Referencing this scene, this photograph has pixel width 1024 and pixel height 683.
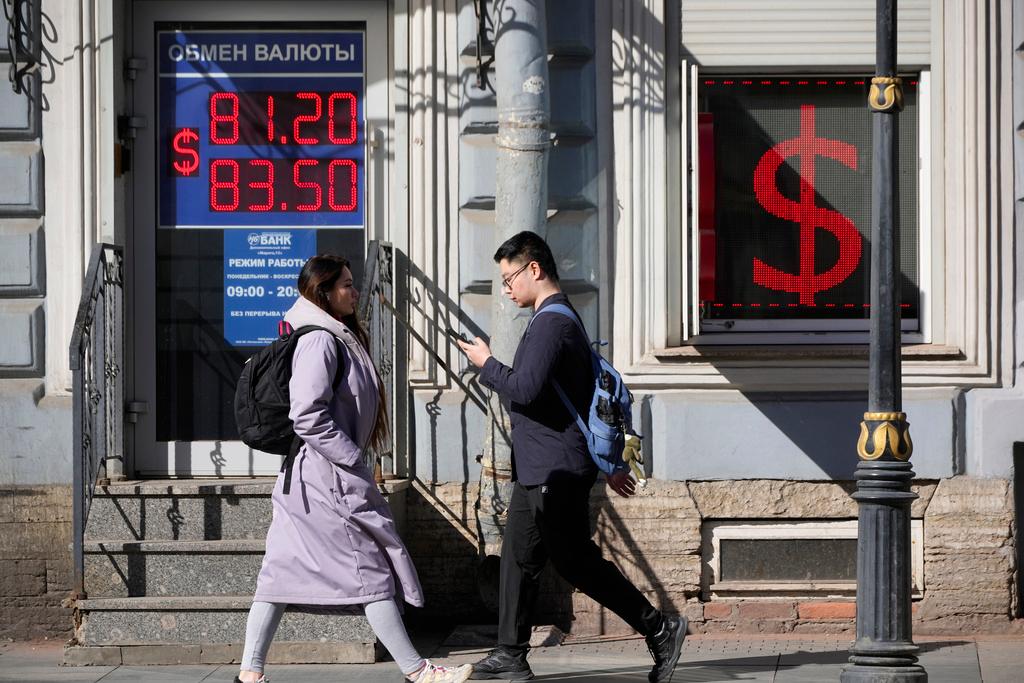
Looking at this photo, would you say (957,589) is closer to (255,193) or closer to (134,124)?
(255,193)

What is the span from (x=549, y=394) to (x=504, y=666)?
1.23 meters

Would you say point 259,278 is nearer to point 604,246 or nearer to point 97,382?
point 97,382

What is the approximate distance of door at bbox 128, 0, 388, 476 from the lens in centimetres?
870

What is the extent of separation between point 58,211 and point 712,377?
3.73 meters

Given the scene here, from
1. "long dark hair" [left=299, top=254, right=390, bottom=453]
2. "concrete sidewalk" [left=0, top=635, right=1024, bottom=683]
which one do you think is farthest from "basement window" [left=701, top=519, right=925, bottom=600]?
"long dark hair" [left=299, top=254, right=390, bottom=453]

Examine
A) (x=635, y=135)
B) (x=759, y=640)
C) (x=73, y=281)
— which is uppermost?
(x=635, y=135)

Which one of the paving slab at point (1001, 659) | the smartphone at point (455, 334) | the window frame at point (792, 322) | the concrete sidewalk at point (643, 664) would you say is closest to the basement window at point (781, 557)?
the concrete sidewalk at point (643, 664)

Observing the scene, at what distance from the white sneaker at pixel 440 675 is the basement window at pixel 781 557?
8.47ft

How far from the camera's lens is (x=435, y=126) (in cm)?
842

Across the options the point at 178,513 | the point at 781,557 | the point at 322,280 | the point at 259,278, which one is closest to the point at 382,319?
the point at 259,278

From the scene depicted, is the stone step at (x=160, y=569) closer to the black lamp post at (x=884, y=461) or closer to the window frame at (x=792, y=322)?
the window frame at (x=792, y=322)

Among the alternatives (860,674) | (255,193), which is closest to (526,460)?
(860,674)

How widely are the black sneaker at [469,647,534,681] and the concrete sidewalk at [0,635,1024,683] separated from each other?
279 mm

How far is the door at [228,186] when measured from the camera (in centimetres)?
870
